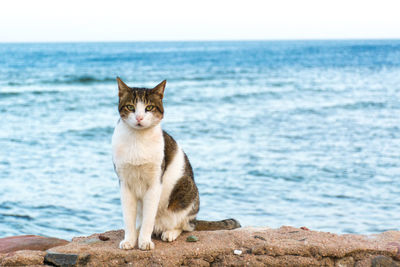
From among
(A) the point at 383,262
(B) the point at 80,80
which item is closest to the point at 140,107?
(A) the point at 383,262

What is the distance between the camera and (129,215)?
3602mm

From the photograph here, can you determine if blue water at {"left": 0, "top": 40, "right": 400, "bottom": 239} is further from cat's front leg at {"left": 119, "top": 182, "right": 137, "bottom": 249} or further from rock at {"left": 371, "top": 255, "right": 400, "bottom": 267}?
cat's front leg at {"left": 119, "top": 182, "right": 137, "bottom": 249}

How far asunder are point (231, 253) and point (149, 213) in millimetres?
642

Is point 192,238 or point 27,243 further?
point 27,243

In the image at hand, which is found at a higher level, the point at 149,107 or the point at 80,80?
the point at 149,107

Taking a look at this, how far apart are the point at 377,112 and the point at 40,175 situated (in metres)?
11.4

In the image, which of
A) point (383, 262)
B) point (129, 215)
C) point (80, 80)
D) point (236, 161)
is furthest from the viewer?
point (80, 80)

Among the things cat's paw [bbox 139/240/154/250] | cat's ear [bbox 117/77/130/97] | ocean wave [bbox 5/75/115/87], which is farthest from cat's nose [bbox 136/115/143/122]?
ocean wave [bbox 5/75/115/87]

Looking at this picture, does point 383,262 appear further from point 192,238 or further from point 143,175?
point 143,175

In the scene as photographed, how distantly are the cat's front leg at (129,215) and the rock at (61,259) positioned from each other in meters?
0.35

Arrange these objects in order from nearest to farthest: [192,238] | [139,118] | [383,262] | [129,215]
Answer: [139,118] < [383,262] < [129,215] < [192,238]

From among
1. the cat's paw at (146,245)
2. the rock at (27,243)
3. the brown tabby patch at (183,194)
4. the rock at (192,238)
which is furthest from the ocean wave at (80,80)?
the cat's paw at (146,245)

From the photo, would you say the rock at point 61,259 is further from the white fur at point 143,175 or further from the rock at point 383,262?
the rock at point 383,262

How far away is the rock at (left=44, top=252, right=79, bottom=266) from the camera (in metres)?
3.39
